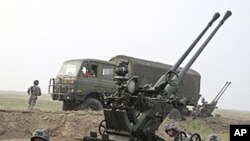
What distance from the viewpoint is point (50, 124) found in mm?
13250

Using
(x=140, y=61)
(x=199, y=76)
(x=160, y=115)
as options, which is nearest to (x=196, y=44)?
(x=160, y=115)

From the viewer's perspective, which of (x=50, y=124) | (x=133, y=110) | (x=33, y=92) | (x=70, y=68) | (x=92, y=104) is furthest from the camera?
(x=33, y=92)

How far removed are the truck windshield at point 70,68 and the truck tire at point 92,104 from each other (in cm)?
111

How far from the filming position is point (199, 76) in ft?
80.3

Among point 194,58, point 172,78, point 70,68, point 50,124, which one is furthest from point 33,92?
point 172,78

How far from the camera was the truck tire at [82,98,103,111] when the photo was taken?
1636 cm

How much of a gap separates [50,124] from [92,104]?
3.40 m

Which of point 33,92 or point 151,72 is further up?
point 151,72

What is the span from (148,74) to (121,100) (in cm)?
1306

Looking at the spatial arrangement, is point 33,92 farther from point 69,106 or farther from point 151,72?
point 151,72

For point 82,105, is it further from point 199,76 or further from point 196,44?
point 199,76

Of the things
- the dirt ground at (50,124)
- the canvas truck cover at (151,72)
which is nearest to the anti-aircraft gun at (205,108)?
the canvas truck cover at (151,72)

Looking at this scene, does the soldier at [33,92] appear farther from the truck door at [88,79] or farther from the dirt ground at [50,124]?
the dirt ground at [50,124]

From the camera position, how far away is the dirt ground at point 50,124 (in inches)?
498
